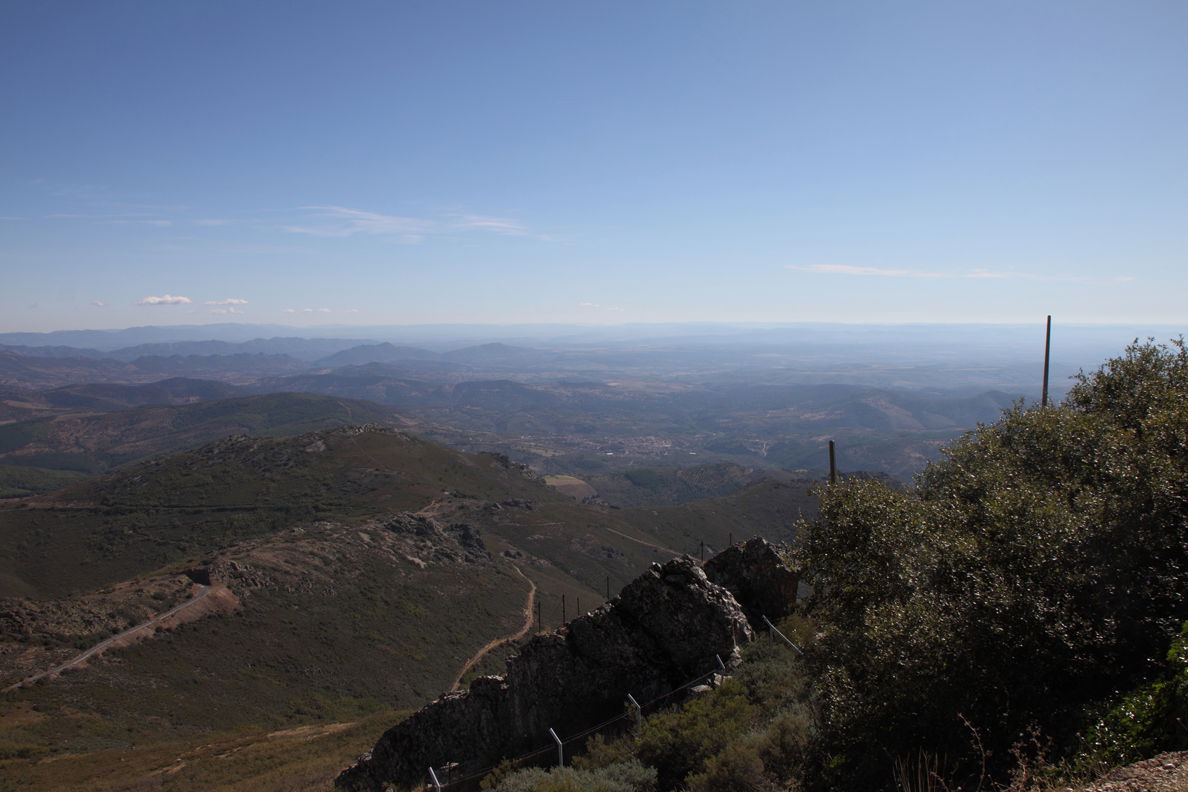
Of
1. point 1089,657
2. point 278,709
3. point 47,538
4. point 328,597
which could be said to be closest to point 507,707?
point 1089,657

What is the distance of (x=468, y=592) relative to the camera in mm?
70312

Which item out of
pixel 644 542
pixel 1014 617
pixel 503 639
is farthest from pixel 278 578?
pixel 1014 617

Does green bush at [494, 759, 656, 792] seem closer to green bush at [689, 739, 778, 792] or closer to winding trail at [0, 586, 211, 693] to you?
green bush at [689, 739, 778, 792]

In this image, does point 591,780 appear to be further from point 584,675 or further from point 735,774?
point 584,675

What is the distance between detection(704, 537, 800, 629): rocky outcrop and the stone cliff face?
5.35 feet

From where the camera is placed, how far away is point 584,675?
751 inches

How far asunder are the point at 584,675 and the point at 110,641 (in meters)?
49.0

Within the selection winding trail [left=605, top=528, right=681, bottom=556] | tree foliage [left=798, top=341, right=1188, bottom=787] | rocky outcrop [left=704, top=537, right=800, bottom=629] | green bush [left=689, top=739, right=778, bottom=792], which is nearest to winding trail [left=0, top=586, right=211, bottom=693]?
rocky outcrop [left=704, top=537, right=800, bottom=629]

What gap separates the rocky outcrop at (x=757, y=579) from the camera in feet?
69.5

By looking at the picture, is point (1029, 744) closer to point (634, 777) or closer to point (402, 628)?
point (634, 777)

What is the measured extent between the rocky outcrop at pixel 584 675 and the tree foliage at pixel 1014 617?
7.01m

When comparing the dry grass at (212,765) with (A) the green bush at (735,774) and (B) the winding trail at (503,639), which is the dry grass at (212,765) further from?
(A) the green bush at (735,774)

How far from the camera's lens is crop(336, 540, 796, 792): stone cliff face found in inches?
728

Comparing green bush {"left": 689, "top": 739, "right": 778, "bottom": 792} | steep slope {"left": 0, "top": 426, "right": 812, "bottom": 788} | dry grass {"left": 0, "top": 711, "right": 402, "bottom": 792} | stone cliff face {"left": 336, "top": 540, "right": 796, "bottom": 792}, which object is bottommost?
steep slope {"left": 0, "top": 426, "right": 812, "bottom": 788}
